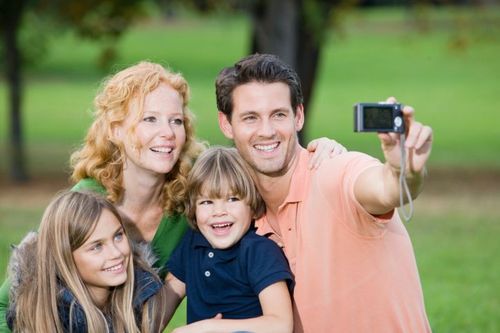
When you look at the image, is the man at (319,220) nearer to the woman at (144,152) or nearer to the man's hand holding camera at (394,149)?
the man's hand holding camera at (394,149)

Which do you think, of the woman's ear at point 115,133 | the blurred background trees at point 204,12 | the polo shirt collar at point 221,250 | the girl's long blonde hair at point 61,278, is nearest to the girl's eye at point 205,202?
the polo shirt collar at point 221,250

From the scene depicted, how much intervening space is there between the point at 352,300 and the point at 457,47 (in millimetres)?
12980

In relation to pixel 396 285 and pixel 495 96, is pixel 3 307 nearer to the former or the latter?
pixel 396 285

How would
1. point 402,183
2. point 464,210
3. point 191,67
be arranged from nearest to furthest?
point 402,183 → point 464,210 → point 191,67

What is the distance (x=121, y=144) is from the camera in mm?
5316

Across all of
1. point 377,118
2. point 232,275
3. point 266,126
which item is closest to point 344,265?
point 232,275

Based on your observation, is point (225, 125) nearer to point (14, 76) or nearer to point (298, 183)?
point (298, 183)

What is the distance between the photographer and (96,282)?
16.0ft

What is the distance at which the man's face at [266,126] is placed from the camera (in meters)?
4.75

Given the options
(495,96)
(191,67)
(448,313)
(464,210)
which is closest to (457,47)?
(464,210)

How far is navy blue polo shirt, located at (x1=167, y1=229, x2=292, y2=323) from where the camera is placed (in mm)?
4699

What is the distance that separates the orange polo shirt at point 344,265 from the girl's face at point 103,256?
0.76 meters

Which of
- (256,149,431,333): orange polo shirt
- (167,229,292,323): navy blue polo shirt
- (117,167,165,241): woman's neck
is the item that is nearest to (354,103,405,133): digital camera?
(256,149,431,333): orange polo shirt

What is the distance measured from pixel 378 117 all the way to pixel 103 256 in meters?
1.55
